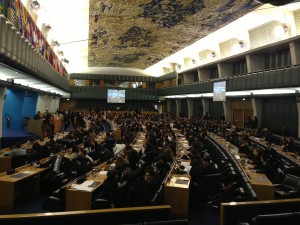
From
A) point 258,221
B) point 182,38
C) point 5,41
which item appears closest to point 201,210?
point 258,221

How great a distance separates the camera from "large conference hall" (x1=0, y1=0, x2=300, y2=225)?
5700mm

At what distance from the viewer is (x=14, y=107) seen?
17.9 metres

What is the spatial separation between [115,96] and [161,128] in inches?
718

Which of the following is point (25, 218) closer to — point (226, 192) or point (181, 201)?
point (181, 201)

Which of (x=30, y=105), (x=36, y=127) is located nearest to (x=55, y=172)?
(x=36, y=127)

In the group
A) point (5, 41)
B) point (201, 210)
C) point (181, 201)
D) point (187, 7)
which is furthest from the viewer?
point (187, 7)

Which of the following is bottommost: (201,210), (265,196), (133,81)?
(201,210)

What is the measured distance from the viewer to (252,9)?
1527 cm

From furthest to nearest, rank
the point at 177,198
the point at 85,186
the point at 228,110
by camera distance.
A: 1. the point at 228,110
2. the point at 177,198
3. the point at 85,186

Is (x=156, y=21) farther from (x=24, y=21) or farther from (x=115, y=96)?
(x=115, y=96)

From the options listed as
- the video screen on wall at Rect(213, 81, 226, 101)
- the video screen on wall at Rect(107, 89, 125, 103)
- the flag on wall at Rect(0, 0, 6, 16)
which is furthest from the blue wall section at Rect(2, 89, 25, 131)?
the video screen on wall at Rect(107, 89, 125, 103)

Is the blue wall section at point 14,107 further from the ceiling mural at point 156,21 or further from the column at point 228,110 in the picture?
the column at point 228,110

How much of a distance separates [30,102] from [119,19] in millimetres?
9551

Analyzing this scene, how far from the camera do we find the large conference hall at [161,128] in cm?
570
